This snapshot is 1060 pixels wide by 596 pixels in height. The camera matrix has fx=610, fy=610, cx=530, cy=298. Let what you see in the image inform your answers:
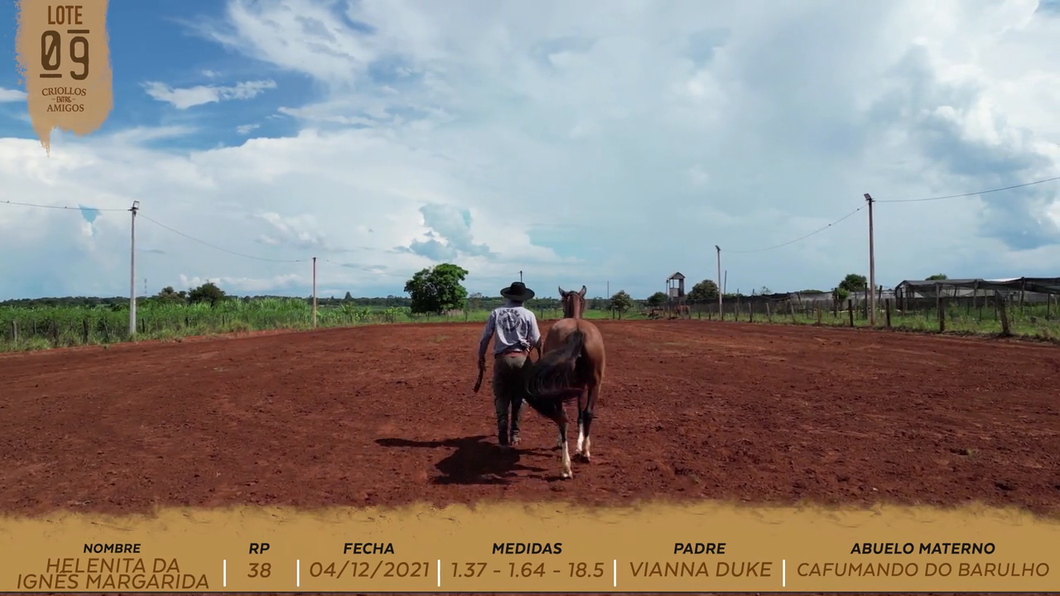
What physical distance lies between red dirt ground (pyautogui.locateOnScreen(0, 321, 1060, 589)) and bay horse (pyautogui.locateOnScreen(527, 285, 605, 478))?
475mm

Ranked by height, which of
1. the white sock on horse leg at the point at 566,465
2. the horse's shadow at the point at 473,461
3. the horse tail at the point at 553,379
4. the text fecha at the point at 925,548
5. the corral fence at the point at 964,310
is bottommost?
the text fecha at the point at 925,548

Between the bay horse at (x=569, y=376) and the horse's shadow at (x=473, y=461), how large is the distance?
1.92 feet

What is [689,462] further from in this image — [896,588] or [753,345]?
[753,345]

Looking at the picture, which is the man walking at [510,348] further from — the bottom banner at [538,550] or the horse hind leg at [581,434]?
the bottom banner at [538,550]

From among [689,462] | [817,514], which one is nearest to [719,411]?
[689,462]

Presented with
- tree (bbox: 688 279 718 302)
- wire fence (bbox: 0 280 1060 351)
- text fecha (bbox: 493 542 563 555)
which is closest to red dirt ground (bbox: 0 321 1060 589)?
text fecha (bbox: 493 542 563 555)

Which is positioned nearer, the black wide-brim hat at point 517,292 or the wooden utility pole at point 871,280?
the black wide-brim hat at point 517,292

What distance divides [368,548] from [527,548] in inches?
44.6

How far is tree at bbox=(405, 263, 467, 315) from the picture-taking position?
6594 cm

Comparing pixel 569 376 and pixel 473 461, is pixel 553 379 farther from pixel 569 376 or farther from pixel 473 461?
pixel 473 461

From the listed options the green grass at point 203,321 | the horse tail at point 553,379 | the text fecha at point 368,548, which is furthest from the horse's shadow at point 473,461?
the green grass at point 203,321

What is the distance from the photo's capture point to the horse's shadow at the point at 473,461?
5867 millimetres

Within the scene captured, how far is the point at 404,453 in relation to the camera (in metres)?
6.94

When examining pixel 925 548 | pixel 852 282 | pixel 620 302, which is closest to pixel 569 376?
pixel 925 548
